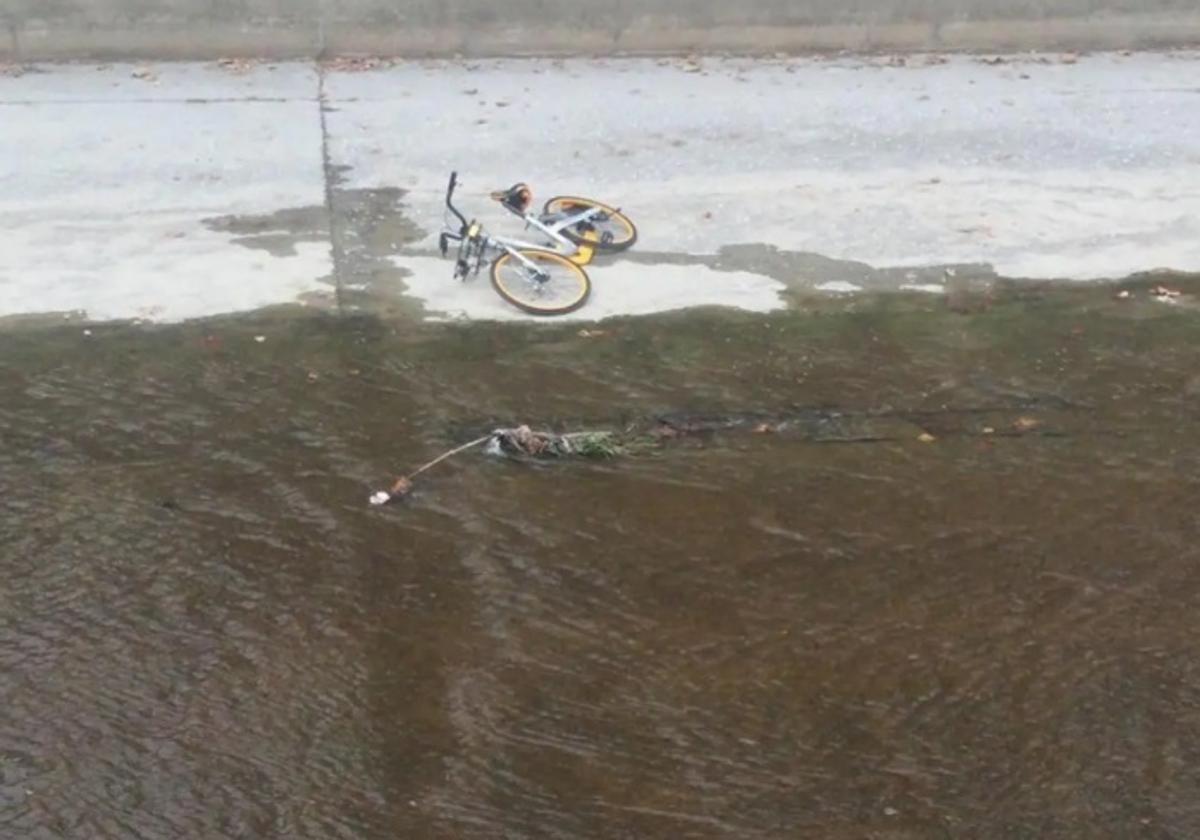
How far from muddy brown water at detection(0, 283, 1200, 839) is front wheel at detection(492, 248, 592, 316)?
0.82 feet

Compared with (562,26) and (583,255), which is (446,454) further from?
(562,26)

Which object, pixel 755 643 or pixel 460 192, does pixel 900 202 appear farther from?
pixel 755 643

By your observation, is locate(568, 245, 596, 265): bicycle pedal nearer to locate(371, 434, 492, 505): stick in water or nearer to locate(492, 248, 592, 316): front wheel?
locate(492, 248, 592, 316): front wheel

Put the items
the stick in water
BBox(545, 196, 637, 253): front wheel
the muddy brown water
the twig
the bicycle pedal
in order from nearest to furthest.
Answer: the muddy brown water
the stick in water
the twig
the bicycle pedal
BBox(545, 196, 637, 253): front wheel

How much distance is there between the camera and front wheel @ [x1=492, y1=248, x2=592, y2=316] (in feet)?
27.5

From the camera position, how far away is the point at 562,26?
11.8 meters

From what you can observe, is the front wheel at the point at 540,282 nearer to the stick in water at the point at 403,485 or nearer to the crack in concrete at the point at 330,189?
the crack in concrete at the point at 330,189

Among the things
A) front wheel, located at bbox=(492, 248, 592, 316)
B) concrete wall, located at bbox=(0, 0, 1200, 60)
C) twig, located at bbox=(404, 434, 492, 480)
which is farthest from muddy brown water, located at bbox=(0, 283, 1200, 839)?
concrete wall, located at bbox=(0, 0, 1200, 60)

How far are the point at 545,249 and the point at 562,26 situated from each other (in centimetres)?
380

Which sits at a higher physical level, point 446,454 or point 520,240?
point 520,240

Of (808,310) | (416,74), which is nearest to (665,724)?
(808,310)

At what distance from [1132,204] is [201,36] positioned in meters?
6.56

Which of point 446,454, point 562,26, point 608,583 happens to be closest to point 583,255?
point 446,454

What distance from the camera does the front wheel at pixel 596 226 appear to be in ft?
29.6
